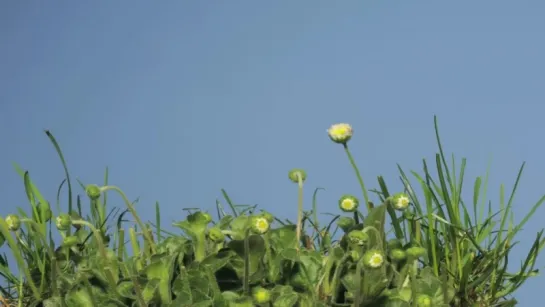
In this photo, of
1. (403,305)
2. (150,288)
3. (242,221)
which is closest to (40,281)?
(150,288)

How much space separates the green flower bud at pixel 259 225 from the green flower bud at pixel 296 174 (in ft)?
0.81

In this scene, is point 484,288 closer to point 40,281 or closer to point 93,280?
point 93,280

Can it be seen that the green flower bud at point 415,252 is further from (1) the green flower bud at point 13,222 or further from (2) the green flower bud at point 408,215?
(1) the green flower bud at point 13,222

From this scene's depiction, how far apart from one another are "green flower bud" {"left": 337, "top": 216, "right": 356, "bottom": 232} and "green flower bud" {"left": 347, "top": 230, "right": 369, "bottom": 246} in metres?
0.17

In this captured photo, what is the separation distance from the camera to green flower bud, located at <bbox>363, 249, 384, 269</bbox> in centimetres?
189

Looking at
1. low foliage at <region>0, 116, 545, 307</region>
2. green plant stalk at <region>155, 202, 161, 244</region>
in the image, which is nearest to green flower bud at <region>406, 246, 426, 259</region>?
low foliage at <region>0, 116, 545, 307</region>

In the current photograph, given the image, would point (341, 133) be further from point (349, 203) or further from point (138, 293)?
point (138, 293)

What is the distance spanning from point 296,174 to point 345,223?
17cm

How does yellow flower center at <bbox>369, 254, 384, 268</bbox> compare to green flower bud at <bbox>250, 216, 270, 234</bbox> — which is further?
green flower bud at <bbox>250, 216, 270, 234</bbox>

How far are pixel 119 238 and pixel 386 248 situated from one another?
0.72m

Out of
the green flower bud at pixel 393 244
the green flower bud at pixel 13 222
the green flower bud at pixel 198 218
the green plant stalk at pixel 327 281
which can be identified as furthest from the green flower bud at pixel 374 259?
the green flower bud at pixel 13 222

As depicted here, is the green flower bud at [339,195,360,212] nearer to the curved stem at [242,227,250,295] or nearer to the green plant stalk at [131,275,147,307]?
the curved stem at [242,227,250,295]

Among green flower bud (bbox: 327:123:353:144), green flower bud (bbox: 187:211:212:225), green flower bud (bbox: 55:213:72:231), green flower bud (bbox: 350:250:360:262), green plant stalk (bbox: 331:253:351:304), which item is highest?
green flower bud (bbox: 327:123:353:144)

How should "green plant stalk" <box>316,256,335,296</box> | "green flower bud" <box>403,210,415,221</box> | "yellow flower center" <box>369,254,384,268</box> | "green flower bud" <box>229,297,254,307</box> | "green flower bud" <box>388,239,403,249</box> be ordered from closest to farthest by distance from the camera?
"yellow flower center" <box>369,254,384,268</box> → "green flower bud" <box>229,297,254,307</box> → "green plant stalk" <box>316,256,335,296</box> → "green flower bud" <box>388,239,403,249</box> → "green flower bud" <box>403,210,415,221</box>
